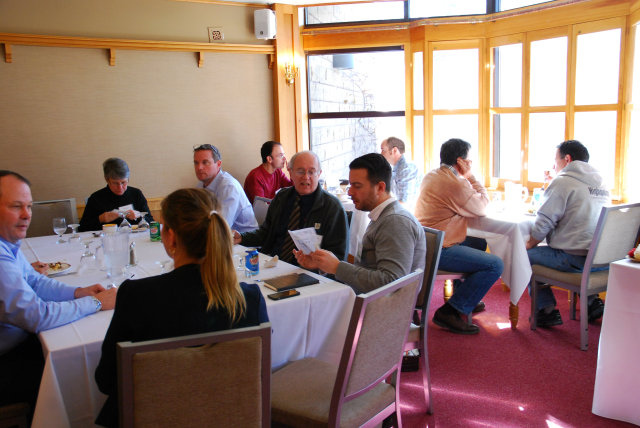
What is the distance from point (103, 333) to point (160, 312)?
537mm

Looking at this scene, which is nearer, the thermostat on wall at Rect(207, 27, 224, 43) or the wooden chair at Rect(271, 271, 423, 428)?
the wooden chair at Rect(271, 271, 423, 428)

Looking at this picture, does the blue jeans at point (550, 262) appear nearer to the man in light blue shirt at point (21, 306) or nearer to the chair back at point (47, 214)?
the man in light blue shirt at point (21, 306)

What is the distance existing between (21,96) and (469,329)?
4.61 metres

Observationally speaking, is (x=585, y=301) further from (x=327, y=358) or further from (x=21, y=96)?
(x=21, y=96)

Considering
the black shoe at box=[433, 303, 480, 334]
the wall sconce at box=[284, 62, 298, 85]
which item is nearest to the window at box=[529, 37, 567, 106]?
the black shoe at box=[433, 303, 480, 334]

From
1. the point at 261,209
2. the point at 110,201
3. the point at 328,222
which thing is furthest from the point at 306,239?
the point at 110,201

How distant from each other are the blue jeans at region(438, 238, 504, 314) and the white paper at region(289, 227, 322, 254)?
5.49 ft

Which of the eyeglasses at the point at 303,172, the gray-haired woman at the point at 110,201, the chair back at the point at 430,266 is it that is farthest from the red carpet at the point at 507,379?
the gray-haired woman at the point at 110,201

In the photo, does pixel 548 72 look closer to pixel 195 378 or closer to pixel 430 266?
pixel 430 266

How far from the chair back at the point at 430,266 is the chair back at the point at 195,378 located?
140cm

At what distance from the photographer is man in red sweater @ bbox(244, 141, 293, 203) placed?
17.8ft

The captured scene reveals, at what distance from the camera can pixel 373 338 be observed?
6.13 feet

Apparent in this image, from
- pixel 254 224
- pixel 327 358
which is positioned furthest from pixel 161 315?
pixel 254 224

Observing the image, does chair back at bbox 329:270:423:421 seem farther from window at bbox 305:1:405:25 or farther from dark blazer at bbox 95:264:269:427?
window at bbox 305:1:405:25
